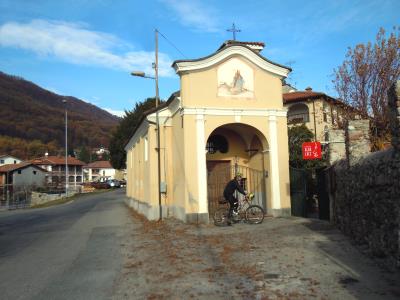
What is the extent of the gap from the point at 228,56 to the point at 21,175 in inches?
2737

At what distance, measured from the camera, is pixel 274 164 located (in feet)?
51.0

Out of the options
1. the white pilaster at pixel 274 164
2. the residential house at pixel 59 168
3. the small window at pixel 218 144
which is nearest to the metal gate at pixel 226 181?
the small window at pixel 218 144

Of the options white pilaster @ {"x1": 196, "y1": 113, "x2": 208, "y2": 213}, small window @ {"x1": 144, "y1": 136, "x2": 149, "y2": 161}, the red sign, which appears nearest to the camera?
white pilaster @ {"x1": 196, "y1": 113, "x2": 208, "y2": 213}

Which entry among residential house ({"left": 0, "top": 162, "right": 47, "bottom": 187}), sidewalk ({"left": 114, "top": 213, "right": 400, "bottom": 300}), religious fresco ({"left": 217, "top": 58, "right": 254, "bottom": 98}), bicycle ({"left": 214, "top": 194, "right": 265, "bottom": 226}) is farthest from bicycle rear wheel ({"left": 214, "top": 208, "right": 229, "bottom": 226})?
residential house ({"left": 0, "top": 162, "right": 47, "bottom": 187})

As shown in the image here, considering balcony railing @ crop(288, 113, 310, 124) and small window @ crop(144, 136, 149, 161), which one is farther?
balcony railing @ crop(288, 113, 310, 124)

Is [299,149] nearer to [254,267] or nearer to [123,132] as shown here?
[254,267]

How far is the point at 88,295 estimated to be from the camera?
6.45 metres

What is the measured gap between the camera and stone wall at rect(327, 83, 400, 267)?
22.6ft

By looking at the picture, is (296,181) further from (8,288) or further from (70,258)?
(8,288)

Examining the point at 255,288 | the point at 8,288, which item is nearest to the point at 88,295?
the point at 8,288

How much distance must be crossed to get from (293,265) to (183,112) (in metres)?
8.14

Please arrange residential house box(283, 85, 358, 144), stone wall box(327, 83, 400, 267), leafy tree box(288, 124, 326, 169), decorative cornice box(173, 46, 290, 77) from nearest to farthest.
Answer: stone wall box(327, 83, 400, 267), decorative cornice box(173, 46, 290, 77), leafy tree box(288, 124, 326, 169), residential house box(283, 85, 358, 144)

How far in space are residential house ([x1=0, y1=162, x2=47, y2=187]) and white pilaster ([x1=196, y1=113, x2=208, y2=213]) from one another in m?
64.3

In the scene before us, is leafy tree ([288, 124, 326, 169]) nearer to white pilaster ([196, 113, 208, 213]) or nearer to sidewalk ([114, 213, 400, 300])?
white pilaster ([196, 113, 208, 213])
